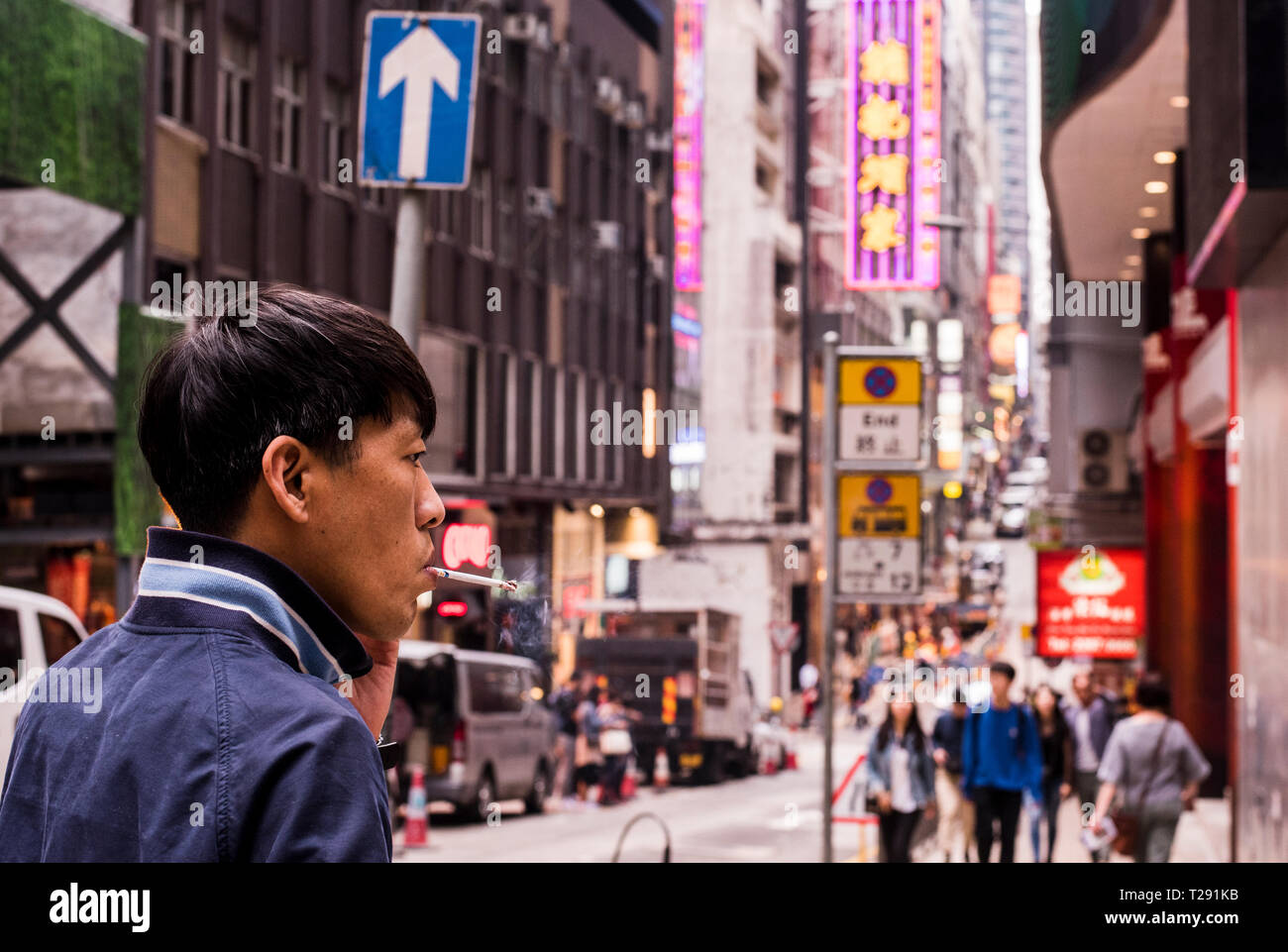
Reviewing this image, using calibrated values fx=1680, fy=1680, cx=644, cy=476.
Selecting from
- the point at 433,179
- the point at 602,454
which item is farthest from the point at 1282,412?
the point at 602,454

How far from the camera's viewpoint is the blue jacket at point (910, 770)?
12.4 metres

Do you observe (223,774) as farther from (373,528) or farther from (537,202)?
(537,202)

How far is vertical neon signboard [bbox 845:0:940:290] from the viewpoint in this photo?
109 ft

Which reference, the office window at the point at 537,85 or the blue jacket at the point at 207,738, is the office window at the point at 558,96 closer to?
the office window at the point at 537,85

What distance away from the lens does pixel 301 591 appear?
150 centimetres

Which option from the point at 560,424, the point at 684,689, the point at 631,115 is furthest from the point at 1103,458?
the point at 631,115

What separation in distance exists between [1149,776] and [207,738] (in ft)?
31.0

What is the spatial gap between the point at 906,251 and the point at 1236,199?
86.6 ft

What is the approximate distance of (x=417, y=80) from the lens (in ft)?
20.6

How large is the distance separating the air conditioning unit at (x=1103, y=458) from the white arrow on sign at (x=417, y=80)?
25752 mm

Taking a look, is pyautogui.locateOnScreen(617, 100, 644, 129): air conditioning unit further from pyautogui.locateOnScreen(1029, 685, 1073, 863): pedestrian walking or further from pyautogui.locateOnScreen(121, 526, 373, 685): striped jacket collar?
pyautogui.locateOnScreen(121, 526, 373, 685): striped jacket collar

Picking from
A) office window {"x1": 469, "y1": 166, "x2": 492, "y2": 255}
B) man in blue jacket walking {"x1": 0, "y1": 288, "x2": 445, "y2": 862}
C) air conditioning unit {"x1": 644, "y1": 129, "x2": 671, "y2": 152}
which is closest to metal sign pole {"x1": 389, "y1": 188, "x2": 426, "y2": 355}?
man in blue jacket walking {"x1": 0, "y1": 288, "x2": 445, "y2": 862}

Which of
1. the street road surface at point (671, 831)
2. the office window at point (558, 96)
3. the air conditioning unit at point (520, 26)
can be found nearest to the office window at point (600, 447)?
the office window at point (558, 96)
